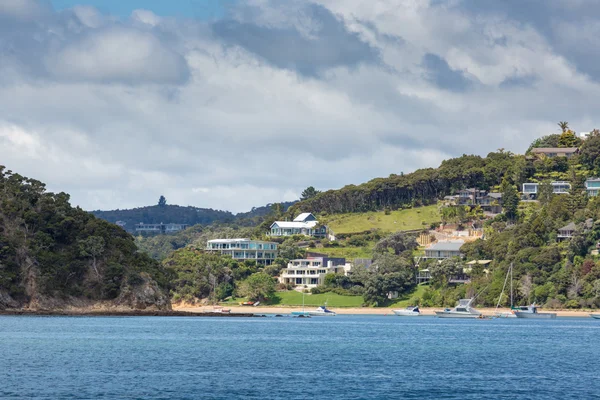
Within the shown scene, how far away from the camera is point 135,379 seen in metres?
61.2

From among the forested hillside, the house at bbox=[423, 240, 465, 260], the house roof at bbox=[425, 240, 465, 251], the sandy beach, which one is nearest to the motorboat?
the sandy beach

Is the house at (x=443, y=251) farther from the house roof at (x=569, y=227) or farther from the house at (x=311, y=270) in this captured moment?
the house roof at (x=569, y=227)

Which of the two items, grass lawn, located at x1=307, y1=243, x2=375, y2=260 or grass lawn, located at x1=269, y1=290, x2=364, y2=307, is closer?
grass lawn, located at x1=269, y1=290, x2=364, y2=307

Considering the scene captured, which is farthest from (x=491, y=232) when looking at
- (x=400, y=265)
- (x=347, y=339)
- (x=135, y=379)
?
(x=135, y=379)

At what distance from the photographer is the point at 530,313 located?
145500 millimetres

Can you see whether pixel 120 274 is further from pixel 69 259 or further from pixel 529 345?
pixel 529 345

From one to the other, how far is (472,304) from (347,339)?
61.5 m

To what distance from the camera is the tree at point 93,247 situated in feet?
464

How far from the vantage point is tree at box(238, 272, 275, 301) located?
568 ft

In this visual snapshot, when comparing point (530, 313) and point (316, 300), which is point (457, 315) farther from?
point (316, 300)

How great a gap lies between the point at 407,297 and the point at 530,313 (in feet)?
87.1

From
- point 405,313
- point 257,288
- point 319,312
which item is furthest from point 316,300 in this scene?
point 405,313

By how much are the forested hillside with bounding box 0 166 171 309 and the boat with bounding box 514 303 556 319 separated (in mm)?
51232

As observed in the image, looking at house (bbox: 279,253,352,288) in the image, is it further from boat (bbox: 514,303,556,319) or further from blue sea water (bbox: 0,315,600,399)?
blue sea water (bbox: 0,315,600,399)
